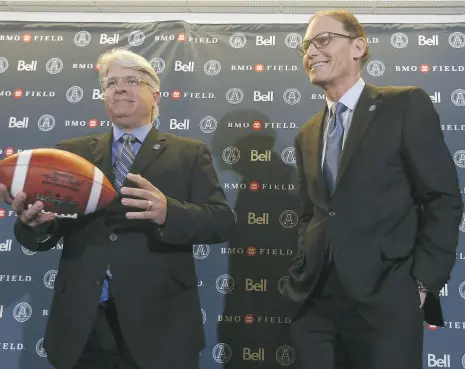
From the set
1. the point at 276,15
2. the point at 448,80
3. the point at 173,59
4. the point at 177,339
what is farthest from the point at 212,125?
the point at 177,339

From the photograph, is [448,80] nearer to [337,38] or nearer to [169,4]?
[337,38]

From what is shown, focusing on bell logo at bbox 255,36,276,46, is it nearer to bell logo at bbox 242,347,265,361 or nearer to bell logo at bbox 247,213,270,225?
bell logo at bbox 247,213,270,225

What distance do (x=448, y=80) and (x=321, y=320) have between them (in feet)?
5.96

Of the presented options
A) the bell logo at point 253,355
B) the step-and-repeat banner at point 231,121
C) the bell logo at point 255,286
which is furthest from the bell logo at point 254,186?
the bell logo at point 253,355

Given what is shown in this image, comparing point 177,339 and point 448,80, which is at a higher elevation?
point 448,80

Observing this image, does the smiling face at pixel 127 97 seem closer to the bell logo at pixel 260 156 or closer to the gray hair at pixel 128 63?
the gray hair at pixel 128 63

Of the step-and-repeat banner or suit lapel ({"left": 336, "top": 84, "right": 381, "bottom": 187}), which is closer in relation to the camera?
suit lapel ({"left": 336, "top": 84, "right": 381, "bottom": 187})

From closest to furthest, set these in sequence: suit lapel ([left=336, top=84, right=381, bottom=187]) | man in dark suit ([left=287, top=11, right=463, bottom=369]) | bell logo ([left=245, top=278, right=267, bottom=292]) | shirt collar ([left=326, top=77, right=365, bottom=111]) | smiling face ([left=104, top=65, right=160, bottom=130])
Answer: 1. man in dark suit ([left=287, top=11, right=463, bottom=369])
2. suit lapel ([left=336, top=84, right=381, bottom=187])
3. shirt collar ([left=326, top=77, right=365, bottom=111])
4. smiling face ([left=104, top=65, right=160, bottom=130])
5. bell logo ([left=245, top=278, right=267, bottom=292])

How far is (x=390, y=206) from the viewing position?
4.60 ft

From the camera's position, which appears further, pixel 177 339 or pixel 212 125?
pixel 212 125

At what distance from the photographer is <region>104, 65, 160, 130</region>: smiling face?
173cm

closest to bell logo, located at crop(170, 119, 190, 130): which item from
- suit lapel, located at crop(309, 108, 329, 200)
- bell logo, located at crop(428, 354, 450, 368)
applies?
suit lapel, located at crop(309, 108, 329, 200)

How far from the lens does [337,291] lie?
143 cm

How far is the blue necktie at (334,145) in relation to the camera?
151 cm
